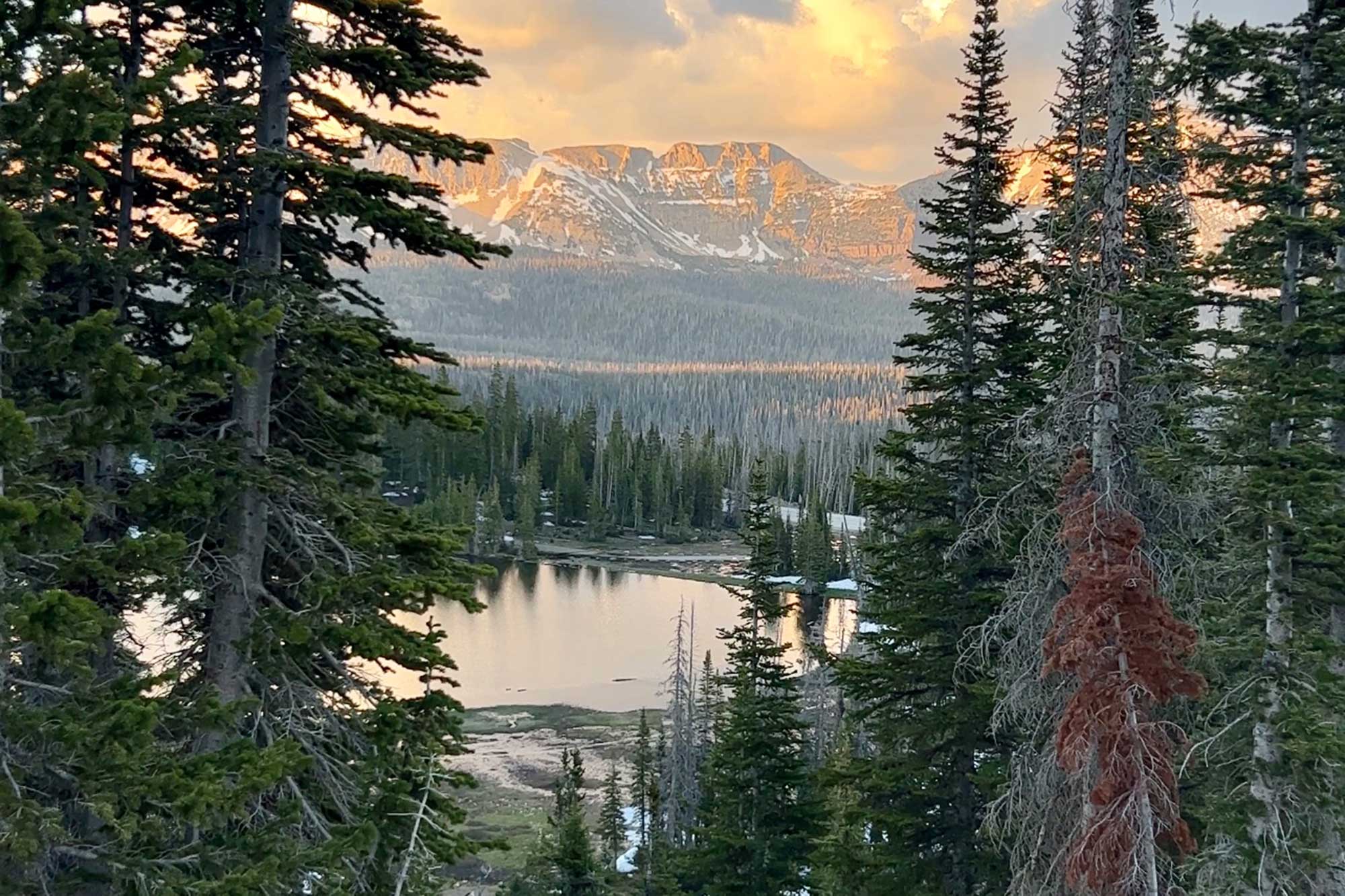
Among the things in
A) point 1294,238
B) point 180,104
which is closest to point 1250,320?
point 1294,238

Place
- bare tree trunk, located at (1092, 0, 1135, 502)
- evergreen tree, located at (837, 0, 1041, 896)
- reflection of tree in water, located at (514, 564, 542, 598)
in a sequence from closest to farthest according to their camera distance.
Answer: bare tree trunk, located at (1092, 0, 1135, 502) < evergreen tree, located at (837, 0, 1041, 896) < reflection of tree in water, located at (514, 564, 542, 598)

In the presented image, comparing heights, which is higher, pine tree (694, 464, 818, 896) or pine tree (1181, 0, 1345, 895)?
pine tree (1181, 0, 1345, 895)

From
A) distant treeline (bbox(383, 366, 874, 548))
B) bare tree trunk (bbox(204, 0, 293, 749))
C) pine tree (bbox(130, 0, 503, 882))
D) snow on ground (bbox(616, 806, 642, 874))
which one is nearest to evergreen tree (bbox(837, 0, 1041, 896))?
pine tree (bbox(130, 0, 503, 882))

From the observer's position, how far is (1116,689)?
25.1 feet

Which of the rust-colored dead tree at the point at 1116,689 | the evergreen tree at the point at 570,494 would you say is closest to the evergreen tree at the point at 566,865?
the rust-colored dead tree at the point at 1116,689

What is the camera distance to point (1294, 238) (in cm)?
955

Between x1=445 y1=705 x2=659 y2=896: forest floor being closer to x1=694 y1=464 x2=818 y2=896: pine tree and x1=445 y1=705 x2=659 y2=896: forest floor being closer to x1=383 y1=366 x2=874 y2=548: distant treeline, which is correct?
x1=694 y1=464 x2=818 y2=896: pine tree

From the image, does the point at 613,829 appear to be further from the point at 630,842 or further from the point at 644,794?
the point at 644,794

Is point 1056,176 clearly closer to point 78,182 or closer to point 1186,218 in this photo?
point 1186,218

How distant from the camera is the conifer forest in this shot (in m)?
5.24

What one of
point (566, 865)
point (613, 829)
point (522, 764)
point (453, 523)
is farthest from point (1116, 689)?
point (522, 764)

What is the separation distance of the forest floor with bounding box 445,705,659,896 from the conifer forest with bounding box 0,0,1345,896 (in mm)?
18437

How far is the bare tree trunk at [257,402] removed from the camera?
6414 millimetres

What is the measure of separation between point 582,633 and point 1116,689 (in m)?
50.1
